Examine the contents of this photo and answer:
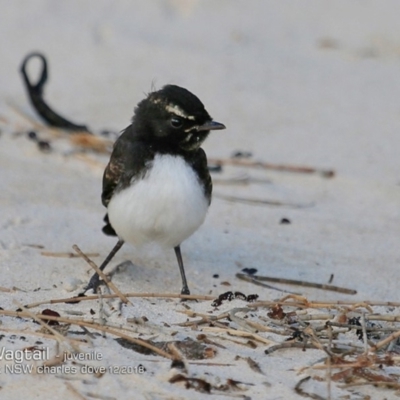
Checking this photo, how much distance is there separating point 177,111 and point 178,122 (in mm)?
72

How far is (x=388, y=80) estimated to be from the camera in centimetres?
1150

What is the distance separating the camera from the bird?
629 centimetres

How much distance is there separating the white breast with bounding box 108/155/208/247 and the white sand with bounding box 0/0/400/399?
485mm

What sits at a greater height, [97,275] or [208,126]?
[208,126]

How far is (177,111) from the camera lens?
6445mm

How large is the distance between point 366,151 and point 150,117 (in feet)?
12.4

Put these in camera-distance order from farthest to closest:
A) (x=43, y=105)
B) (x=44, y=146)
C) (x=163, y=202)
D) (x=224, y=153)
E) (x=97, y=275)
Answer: (x=43, y=105)
(x=224, y=153)
(x=44, y=146)
(x=97, y=275)
(x=163, y=202)

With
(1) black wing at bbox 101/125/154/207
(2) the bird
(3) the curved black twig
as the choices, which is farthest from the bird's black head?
(3) the curved black twig

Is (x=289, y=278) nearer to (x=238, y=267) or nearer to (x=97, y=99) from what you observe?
(x=238, y=267)

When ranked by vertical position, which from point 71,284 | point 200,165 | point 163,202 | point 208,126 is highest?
point 208,126

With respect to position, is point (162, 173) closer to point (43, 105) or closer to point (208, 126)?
point (208, 126)

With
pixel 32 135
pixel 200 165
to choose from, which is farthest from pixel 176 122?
pixel 32 135

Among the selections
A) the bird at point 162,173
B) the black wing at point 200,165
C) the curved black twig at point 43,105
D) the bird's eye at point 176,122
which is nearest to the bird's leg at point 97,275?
the bird at point 162,173

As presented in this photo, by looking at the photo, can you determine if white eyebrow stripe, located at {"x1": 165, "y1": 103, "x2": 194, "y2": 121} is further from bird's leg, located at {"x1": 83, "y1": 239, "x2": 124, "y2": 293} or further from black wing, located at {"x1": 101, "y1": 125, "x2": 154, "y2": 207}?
bird's leg, located at {"x1": 83, "y1": 239, "x2": 124, "y2": 293}
